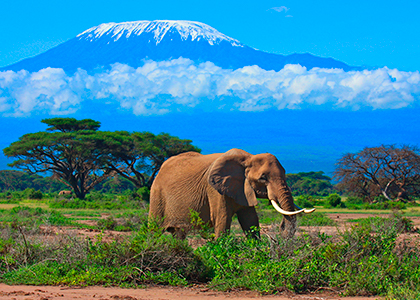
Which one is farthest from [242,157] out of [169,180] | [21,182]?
[21,182]

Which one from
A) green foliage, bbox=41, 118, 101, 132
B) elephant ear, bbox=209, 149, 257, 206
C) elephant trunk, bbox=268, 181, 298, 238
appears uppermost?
green foliage, bbox=41, 118, 101, 132

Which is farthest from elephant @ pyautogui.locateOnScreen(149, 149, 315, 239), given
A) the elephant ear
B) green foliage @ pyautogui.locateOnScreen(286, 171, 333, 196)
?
green foliage @ pyautogui.locateOnScreen(286, 171, 333, 196)

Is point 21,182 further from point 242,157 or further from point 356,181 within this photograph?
point 242,157

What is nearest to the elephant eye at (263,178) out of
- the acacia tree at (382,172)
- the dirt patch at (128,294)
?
the dirt patch at (128,294)

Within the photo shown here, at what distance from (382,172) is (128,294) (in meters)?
37.2

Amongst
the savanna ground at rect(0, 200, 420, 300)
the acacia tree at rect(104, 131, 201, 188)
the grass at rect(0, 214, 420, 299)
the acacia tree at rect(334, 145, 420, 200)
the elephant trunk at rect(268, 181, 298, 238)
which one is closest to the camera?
the savanna ground at rect(0, 200, 420, 300)

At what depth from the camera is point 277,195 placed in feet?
28.7

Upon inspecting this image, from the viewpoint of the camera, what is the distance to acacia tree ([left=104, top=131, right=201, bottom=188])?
43.8m

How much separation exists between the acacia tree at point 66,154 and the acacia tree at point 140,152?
110 cm

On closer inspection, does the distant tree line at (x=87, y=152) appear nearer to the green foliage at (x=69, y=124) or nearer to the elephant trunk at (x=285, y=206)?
the green foliage at (x=69, y=124)

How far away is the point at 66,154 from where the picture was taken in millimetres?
42812

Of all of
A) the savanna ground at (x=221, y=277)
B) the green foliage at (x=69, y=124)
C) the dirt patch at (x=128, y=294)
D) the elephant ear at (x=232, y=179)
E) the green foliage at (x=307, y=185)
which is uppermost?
the green foliage at (x=69, y=124)

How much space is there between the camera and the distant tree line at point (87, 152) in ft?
139

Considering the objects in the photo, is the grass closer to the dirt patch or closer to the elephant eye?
the dirt patch
